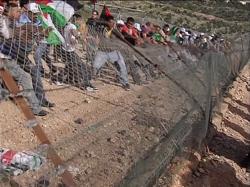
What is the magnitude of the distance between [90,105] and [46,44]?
194cm

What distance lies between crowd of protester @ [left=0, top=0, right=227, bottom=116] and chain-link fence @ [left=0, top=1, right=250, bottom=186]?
0.02 meters

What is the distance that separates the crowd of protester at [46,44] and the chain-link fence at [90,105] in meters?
0.02

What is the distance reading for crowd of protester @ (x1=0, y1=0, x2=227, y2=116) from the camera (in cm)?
660

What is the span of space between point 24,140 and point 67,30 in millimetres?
3060

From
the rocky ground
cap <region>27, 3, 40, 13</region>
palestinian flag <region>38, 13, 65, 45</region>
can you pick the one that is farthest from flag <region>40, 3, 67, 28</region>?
the rocky ground

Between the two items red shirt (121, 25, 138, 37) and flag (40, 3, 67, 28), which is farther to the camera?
red shirt (121, 25, 138, 37)

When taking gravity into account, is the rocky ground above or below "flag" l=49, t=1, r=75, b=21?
below

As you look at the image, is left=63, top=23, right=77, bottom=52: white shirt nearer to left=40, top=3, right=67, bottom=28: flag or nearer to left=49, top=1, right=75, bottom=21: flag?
left=40, top=3, right=67, bottom=28: flag

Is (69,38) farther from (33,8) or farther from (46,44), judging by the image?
(46,44)

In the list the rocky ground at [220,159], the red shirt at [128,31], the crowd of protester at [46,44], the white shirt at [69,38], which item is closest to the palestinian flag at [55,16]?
the crowd of protester at [46,44]

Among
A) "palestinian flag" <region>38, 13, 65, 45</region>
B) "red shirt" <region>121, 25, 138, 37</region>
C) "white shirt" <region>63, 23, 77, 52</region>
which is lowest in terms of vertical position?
"red shirt" <region>121, 25, 138, 37</region>

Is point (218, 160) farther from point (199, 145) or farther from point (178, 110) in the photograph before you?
point (178, 110)

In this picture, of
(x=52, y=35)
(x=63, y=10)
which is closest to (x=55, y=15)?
(x=63, y=10)

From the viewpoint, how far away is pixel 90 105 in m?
9.53
